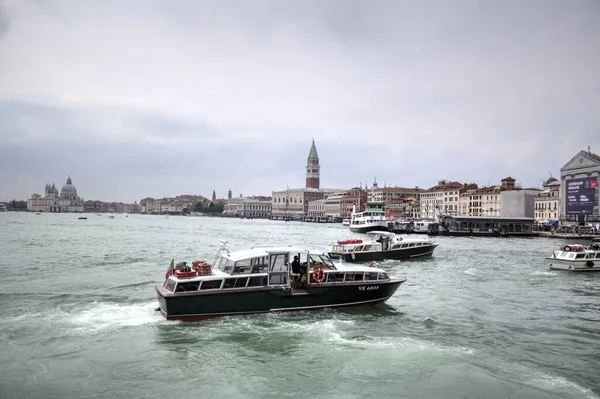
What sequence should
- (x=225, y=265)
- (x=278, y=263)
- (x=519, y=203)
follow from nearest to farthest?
(x=278, y=263)
(x=225, y=265)
(x=519, y=203)

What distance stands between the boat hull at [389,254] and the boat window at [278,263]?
60.1 feet

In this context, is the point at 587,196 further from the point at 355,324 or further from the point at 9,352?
the point at 9,352

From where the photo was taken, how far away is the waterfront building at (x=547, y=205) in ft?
379

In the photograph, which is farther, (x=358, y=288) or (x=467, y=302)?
(x=467, y=302)

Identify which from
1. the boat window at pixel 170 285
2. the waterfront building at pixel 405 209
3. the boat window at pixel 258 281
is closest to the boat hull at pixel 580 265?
the boat window at pixel 258 281

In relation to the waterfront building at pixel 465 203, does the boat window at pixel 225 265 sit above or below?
below

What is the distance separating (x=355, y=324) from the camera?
56.1 feet

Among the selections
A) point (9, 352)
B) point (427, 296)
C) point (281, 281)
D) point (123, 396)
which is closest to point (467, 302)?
point (427, 296)

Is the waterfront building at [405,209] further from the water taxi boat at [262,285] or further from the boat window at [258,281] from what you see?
the boat window at [258,281]

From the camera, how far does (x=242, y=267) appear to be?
57.2 ft

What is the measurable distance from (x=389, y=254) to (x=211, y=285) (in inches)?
985

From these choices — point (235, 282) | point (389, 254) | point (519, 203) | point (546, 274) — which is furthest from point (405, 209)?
point (235, 282)

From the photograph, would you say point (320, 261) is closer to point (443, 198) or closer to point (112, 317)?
point (112, 317)

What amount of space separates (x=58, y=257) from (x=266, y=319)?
26108 millimetres
